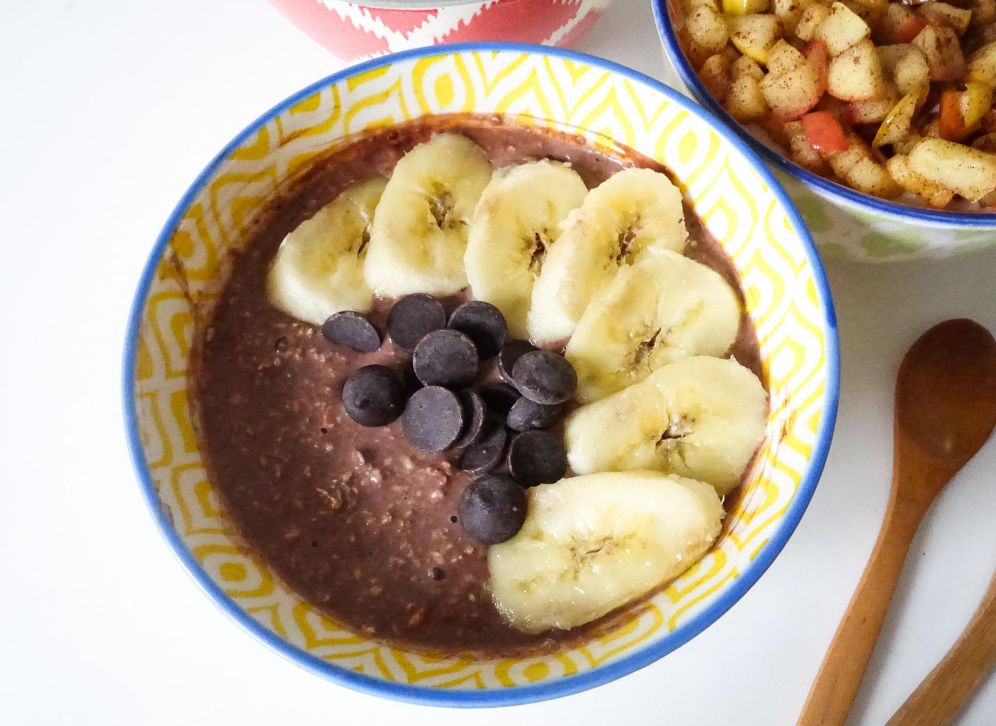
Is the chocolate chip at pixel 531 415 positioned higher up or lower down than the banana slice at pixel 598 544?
higher up

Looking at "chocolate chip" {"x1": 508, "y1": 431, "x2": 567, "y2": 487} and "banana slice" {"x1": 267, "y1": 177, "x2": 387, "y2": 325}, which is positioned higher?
"banana slice" {"x1": 267, "y1": 177, "x2": 387, "y2": 325}

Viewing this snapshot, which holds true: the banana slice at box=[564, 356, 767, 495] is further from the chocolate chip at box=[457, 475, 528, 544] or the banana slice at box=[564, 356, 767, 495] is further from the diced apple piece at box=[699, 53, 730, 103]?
the diced apple piece at box=[699, 53, 730, 103]

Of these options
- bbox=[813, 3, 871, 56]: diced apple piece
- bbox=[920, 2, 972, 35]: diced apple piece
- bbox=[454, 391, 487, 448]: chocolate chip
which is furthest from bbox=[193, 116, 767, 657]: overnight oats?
bbox=[920, 2, 972, 35]: diced apple piece

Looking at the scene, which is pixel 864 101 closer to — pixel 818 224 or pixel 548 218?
pixel 818 224

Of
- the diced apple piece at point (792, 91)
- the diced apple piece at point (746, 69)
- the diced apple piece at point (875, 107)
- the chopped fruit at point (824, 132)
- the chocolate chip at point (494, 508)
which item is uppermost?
the diced apple piece at point (746, 69)

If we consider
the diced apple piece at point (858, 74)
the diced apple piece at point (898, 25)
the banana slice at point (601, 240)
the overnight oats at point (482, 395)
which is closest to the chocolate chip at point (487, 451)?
the overnight oats at point (482, 395)

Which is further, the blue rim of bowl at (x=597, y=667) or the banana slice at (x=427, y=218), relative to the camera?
the banana slice at (x=427, y=218)

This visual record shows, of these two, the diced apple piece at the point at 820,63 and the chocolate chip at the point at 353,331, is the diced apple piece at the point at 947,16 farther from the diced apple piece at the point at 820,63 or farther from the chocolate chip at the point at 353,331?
the chocolate chip at the point at 353,331
